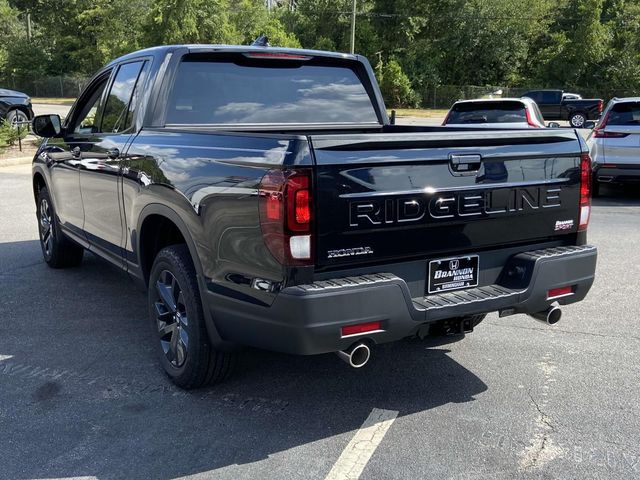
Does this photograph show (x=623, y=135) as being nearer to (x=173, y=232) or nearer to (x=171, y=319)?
(x=173, y=232)

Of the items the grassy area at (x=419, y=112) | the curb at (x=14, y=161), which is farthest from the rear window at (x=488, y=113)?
the grassy area at (x=419, y=112)

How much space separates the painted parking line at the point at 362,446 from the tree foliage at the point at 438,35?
4014cm

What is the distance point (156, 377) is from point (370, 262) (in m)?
1.75

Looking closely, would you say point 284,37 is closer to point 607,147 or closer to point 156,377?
point 607,147

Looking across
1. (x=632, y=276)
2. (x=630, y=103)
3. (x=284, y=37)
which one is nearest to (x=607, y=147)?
(x=630, y=103)

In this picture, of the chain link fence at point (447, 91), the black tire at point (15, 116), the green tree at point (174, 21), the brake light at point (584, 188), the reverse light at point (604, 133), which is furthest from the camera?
the chain link fence at point (447, 91)

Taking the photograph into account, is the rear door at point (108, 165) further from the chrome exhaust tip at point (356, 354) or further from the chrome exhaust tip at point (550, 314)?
the chrome exhaust tip at point (550, 314)

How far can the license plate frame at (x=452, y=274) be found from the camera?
11.3 ft

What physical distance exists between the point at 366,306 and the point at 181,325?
133 centimetres

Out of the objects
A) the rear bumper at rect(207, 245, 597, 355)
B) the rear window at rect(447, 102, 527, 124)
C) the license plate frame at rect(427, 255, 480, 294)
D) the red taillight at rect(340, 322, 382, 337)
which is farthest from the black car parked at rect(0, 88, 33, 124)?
the red taillight at rect(340, 322, 382, 337)

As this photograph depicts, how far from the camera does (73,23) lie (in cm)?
5156

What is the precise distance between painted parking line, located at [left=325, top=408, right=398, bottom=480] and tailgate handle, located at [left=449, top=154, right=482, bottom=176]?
54.8 inches

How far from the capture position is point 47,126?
5.89 meters

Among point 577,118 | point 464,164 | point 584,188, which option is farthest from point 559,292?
point 577,118
